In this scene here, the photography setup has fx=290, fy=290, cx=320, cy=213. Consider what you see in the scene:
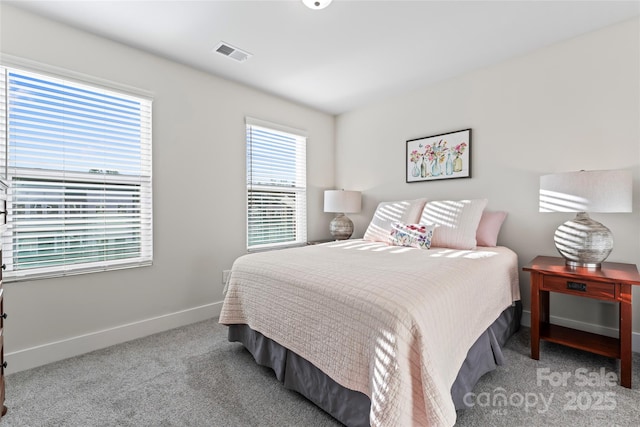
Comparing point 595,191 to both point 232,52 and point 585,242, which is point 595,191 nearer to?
point 585,242

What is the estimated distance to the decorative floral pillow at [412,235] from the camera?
8.38ft

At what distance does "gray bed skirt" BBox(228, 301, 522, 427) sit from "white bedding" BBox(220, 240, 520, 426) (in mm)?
91

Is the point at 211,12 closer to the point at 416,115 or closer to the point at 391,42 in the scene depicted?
the point at 391,42

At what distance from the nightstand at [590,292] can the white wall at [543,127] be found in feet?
1.16

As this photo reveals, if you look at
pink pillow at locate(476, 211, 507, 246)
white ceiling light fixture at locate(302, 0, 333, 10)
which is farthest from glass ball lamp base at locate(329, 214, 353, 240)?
white ceiling light fixture at locate(302, 0, 333, 10)

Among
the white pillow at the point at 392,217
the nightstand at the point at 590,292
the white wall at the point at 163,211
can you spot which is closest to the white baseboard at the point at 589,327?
the nightstand at the point at 590,292

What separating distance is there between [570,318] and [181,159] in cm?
369

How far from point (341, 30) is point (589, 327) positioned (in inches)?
121

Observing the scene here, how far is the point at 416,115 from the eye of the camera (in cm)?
335

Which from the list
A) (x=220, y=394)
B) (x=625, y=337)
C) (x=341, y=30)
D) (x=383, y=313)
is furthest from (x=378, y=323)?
(x=341, y=30)

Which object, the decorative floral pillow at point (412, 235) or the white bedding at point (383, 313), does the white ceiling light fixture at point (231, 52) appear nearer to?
the white bedding at point (383, 313)

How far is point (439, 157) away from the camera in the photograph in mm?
3150

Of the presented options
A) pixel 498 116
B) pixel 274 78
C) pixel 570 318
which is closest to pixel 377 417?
pixel 570 318

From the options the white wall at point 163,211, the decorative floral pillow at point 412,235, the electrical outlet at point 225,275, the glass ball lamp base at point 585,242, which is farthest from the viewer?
the electrical outlet at point 225,275
